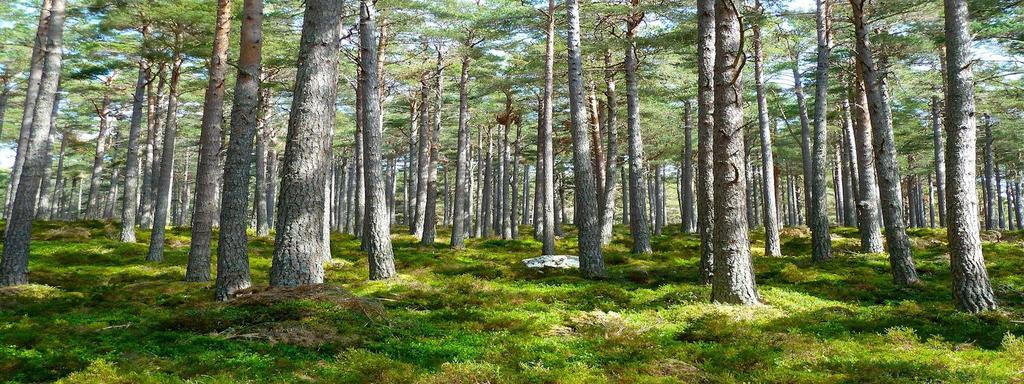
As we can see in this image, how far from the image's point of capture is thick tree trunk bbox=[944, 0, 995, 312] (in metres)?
7.79

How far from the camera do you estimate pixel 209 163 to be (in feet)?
35.8

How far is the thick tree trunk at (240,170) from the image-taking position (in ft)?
29.9

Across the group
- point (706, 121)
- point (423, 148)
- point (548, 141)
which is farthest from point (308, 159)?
point (423, 148)

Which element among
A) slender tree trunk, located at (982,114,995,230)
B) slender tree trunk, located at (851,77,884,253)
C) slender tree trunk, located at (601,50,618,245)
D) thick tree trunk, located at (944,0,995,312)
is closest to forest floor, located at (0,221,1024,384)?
thick tree trunk, located at (944,0,995,312)

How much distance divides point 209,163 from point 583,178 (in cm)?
798

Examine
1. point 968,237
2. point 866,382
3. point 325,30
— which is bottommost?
point 866,382

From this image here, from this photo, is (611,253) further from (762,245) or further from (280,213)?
(280,213)

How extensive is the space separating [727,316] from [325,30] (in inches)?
284

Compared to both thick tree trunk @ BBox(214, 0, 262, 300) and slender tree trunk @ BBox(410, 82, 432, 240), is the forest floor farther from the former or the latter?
slender tree trunk @ BBox(410, 82, 432, 240)

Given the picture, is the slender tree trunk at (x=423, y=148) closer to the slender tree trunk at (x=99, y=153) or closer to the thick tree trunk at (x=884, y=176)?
the thick tree trunk at (x=884, y=176)

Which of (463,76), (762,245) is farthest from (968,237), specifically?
(463,76)

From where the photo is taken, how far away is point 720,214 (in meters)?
8.32

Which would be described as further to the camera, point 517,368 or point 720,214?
point 720,214

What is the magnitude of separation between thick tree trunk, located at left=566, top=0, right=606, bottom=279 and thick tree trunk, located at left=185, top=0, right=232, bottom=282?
7.60m
